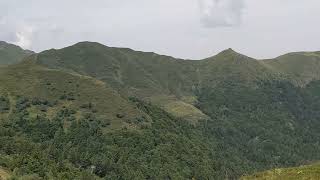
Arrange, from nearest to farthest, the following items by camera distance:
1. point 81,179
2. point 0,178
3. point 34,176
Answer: point 0,178, point 34,176, point 81,179

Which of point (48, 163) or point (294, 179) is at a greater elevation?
point (294, 179)

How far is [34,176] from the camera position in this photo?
362ft

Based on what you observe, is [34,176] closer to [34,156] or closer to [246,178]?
[34,156]

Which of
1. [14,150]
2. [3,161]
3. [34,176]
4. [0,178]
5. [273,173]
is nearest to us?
[273,173]

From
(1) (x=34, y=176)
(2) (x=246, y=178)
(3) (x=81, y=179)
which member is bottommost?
(3) (x=81, y=179)

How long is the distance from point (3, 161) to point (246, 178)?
9573 cm

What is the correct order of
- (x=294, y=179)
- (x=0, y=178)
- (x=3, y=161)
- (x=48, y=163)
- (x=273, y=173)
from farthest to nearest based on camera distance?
(x=48, y=163)
(x=3, y=161)
(x=0, y=178)
(x=273, y=173)
(x=294, y=179)

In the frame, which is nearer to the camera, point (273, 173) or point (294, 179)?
point (294, 179)

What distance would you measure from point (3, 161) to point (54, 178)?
39.0 ft

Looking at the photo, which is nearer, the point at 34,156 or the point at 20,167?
the point at 20,167

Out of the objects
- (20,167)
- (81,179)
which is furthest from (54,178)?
(81,179)

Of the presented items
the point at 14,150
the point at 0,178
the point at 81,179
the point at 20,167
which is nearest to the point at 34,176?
the point at 20,167

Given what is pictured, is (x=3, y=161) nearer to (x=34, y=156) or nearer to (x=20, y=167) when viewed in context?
(x=20, y=167)

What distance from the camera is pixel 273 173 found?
31500mm
